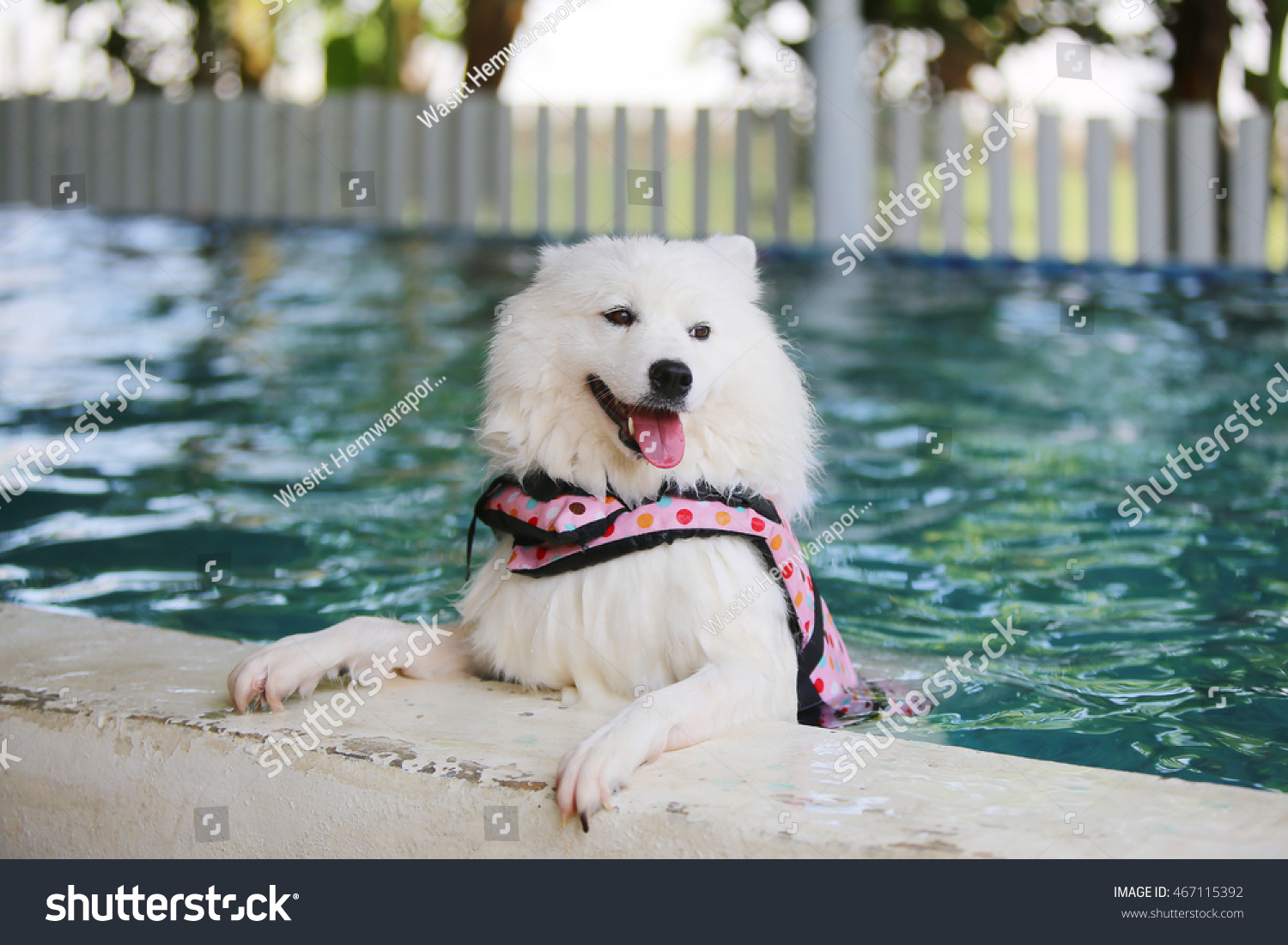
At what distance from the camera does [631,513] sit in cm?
244

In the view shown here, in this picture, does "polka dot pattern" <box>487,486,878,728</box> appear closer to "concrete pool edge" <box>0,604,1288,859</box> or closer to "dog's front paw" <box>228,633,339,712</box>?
"concrete pool edge" <box>0,604,1288,859</box>

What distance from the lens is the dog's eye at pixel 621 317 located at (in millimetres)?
2477

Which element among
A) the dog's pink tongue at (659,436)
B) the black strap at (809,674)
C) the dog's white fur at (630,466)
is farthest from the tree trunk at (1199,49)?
the dog's pink tongue at (659,436)

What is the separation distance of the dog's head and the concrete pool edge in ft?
1.72

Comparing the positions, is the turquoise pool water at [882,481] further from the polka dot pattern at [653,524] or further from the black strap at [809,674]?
the polka dot pattern at [653,524]

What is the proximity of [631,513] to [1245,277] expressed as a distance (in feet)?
33.4

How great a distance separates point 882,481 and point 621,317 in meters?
3.26

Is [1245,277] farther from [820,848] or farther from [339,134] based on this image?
[820,848]

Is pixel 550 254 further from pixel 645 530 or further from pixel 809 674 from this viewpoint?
pixel 809 674

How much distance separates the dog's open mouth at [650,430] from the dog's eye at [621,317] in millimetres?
126

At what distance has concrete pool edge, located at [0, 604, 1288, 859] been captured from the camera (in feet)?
6.23

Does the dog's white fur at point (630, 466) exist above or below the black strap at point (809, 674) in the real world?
above

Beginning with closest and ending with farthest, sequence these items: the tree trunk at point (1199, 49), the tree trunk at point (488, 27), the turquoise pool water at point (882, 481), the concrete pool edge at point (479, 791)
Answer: the concrete pool edge at point (479, 791) → the turquoise pool water at point (882, 481) → the tree trunk at point (1199, 49) → the tree trunk at point (488, 27)

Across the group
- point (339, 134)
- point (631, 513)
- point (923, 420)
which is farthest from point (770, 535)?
point (339, 134)
